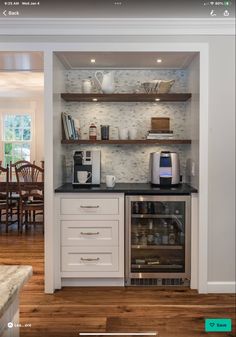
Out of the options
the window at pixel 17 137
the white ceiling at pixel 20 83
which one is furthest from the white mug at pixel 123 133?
the window at pixel 17 137

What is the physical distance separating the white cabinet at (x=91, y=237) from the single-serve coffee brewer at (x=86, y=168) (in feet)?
0.67

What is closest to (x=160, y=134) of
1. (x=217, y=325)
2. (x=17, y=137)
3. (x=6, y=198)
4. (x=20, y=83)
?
(x=217, y=325)

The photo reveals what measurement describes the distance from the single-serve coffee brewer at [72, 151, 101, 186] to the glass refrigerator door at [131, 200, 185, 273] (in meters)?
0.36

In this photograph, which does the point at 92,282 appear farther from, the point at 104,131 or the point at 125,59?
the point at 125,59

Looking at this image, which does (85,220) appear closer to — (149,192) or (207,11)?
(149,192)

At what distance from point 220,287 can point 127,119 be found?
4.11ft

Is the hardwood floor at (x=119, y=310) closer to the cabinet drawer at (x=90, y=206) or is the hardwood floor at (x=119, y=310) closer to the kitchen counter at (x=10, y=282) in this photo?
the cabinet drawer at (x=90, y=206)

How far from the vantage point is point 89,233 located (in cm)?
205

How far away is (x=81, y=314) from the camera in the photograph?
1680mm

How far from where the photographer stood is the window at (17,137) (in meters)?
5.41

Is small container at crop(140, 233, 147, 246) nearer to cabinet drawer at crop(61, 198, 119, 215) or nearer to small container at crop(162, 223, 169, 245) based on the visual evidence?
small container at crop(162, 223, 169, 245)

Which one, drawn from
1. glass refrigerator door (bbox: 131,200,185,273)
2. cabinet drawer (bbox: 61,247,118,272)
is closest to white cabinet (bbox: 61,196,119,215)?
glass refrigerator door (bbox: 131,200,185,273)

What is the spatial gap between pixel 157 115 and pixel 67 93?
2.12ft

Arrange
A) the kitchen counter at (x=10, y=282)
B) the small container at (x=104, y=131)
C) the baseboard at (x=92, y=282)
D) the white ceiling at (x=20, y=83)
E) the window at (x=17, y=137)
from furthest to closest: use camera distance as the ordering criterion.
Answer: the window at (x=17, y=137), the white ceiling at (x=20, y=83), the small container at (x=104, y=131), the baseboard at (x=92, y=282), the kitchen counter at (x=10, y=282)
